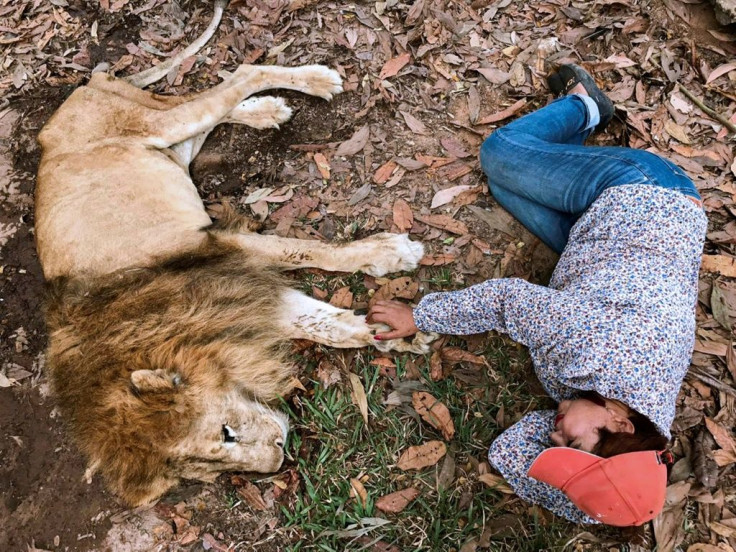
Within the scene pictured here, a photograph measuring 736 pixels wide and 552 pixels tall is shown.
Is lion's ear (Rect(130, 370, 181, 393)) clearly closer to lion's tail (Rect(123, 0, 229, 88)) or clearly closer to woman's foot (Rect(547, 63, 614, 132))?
lion's tail (Rect(123, 0, 229, 88))

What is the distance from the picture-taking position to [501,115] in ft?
11.4

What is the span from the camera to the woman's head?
6.11 feet

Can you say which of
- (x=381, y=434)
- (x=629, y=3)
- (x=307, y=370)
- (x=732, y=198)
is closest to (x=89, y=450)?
(x=307, y=370)

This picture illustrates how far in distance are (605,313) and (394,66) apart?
2366 millimetres

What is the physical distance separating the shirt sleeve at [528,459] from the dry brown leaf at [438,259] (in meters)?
1.03

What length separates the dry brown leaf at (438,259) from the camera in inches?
123

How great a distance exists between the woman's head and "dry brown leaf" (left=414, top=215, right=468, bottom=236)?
1.35 meters

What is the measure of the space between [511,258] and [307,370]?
1.31 metres

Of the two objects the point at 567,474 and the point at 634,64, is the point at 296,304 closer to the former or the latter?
the point at 567,474

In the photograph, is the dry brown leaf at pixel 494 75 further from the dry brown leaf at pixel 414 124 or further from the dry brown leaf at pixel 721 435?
the dry brown leaf at pixel 721 435

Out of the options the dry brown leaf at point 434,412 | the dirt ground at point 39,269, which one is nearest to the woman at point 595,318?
the dry brown leaf at point 434,412

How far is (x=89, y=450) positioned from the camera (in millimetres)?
2646

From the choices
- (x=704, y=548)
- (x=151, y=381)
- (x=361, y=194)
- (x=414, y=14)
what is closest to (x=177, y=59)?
(x=414, y=14)

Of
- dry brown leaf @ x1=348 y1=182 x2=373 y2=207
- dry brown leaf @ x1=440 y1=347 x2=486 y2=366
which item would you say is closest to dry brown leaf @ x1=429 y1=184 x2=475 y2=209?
dry brown leaf @ x1=348 y1=182 x2=373 y2=207
